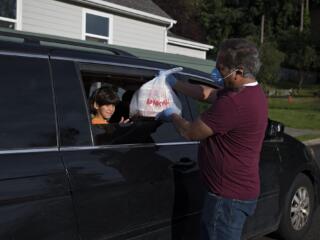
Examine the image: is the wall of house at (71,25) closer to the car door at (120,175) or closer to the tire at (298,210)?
the tire at (298,210)

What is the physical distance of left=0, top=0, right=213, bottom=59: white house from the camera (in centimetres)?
1312

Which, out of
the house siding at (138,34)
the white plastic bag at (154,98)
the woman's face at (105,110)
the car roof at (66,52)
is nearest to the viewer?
the car roof at (66,52)

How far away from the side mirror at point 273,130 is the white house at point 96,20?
30.6 ft

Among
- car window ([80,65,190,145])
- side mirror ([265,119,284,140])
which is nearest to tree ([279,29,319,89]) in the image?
side mirror ([265,119,284,140])

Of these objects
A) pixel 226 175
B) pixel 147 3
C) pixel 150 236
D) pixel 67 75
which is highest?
pixel 147 3

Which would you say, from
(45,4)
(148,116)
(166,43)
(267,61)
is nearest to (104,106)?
(148,116)

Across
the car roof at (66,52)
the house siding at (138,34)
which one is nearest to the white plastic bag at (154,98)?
the car roof at (66,52)

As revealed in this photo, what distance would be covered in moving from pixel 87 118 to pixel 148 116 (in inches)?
20.7

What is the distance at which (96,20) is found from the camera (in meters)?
15.4

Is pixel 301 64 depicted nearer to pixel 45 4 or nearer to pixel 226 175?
pixel 45 4

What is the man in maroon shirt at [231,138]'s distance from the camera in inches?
125

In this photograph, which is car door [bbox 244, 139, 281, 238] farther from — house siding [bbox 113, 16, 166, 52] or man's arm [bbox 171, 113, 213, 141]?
house siding [bbox 113, 16, 166, 52]

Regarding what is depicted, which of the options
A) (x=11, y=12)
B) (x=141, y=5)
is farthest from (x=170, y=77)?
(x=141, y=5)

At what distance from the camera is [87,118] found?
10.7 ft
